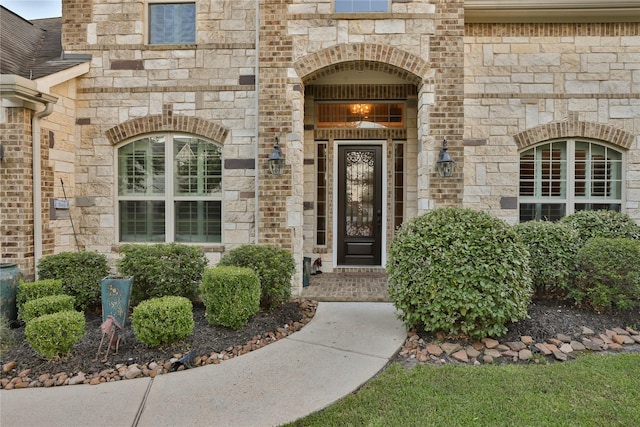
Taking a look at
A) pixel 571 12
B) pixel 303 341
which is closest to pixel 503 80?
pixel 571 12

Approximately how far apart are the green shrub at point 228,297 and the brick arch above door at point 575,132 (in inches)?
195

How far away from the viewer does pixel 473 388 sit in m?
2.77

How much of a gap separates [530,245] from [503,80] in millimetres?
3043

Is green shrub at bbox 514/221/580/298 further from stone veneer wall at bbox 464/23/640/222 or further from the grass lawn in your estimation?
stone veneer wall at bbox 464/23/640/222

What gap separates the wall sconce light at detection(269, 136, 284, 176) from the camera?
208 inches

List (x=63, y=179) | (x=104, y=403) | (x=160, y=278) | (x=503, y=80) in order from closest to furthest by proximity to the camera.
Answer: (x=104, y=403) → (x=160, y=278) → (x=63, y=179) → (x=503, y=80)

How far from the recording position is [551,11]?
18.6 ft

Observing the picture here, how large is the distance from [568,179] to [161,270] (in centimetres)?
643

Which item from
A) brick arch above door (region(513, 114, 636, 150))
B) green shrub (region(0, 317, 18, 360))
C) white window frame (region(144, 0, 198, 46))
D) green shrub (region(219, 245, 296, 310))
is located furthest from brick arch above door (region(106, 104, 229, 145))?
brick arch above door (region(513, 114, 636, 150))

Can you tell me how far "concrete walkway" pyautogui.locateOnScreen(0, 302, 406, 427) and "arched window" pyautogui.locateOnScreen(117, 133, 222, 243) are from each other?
2.96 meters

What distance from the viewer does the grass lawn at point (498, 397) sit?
2381mm

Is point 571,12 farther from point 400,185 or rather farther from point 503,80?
point 400,185

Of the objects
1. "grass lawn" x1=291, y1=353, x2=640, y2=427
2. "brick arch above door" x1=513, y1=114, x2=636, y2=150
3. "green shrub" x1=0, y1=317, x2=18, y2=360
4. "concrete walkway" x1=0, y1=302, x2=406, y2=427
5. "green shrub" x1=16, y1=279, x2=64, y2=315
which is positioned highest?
"brick arch above door" x1=513, y1=114, x2=636, y2=150

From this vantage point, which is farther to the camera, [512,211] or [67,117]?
[512,211]
